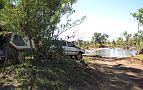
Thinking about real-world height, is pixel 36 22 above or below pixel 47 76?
above

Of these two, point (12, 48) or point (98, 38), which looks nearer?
point (12, 48)

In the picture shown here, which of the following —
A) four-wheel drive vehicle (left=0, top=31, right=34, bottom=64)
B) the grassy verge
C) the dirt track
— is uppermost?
four-wheel drive vehicle (left=0, top=31, right=34, bottom=64)

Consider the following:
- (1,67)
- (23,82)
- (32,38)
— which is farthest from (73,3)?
(23,82)

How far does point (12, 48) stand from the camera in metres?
16.4

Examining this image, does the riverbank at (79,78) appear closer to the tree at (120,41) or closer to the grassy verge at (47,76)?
the grassy verge at (47,76)

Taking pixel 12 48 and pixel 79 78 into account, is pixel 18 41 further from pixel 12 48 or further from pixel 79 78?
pixel 79 78

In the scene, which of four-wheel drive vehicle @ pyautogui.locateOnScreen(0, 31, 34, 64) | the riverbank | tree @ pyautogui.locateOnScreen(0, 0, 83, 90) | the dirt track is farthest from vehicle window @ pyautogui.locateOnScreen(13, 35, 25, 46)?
the dirt track

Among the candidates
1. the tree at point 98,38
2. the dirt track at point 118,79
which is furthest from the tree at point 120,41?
the dirt track at point 118,79

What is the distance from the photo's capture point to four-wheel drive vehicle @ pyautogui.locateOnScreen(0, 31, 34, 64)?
1606 centimetres

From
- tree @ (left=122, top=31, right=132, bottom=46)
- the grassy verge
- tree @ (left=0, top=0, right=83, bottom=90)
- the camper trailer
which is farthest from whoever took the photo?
tree @ (left=122, top=31, right=132, bottom=46)

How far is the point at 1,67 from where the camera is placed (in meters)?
16.1

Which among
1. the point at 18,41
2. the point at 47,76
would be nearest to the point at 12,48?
the point at 18,41

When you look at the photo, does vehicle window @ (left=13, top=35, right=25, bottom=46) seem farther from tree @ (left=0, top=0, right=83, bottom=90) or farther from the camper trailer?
tree @ (left=0, top=0, right=83, bottom=90)

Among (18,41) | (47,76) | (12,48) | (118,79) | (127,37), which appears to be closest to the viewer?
(47,76)
